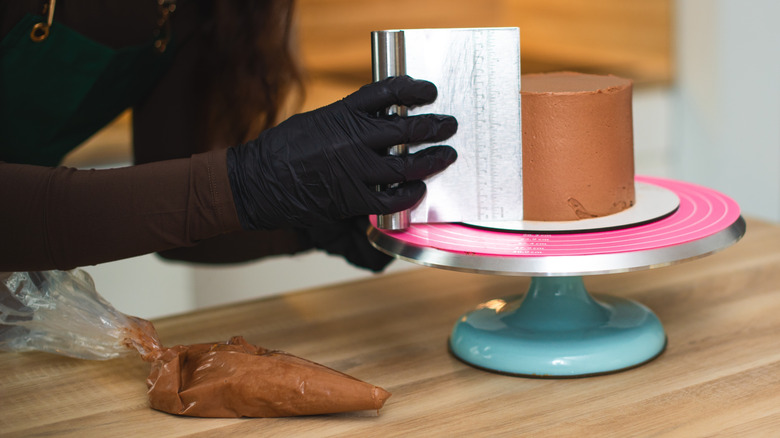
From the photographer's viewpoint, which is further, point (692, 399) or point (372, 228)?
point (372, 228)

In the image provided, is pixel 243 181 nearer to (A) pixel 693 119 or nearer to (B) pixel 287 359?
(B) pixel 287 359

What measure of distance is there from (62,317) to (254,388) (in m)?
0.25

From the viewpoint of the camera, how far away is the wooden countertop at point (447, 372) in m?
0.67

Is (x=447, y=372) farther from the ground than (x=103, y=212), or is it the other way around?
(x=103, y=212)

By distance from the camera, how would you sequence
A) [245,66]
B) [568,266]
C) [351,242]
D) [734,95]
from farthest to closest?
[734,95] → [245,66] → [351,242] → [568,266]

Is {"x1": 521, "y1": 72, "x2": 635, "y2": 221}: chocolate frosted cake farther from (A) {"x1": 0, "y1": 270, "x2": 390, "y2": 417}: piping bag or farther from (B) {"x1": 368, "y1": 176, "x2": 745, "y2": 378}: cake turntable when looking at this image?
(A) {"x1": 0, "y1": 270, "x2": 390, "y2": 417}: piping bag

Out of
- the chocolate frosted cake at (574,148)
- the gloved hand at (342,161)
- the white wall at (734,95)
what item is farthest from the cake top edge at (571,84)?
the white wall at (734,95)

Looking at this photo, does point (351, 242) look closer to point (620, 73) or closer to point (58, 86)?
point (58, 86)

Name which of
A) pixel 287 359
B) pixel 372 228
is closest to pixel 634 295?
pixel 372 228

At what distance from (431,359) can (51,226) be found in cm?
41

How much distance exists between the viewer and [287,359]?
2.33ft

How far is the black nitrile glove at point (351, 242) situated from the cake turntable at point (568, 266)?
18 centimetres

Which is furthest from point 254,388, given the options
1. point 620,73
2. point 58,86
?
point 620,73

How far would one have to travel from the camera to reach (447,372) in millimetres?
787
